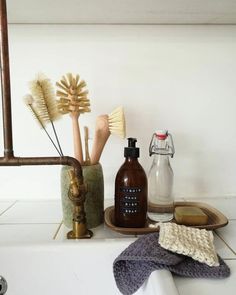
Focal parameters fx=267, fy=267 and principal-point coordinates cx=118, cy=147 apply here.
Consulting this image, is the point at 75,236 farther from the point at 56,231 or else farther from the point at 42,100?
the point at 42,100

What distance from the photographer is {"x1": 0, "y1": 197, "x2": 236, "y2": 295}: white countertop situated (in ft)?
1.31

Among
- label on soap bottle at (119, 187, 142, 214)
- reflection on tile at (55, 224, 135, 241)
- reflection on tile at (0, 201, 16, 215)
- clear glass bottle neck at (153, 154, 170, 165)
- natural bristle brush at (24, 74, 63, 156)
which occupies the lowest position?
reflection on tile at (55, 224, 135, 241)

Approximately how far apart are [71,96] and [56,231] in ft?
0.98

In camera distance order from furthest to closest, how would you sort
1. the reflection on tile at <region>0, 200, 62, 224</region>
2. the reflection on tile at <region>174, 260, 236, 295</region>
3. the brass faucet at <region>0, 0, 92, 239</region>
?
the reflection on tile at <region>0, 200, 62, 224</region>, the brass faucet at <region>0, 0, 92, 239</region>, the reflection on tile at <region>174, 260, 236, 295</region>

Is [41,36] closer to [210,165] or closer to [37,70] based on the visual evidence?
[37,70]

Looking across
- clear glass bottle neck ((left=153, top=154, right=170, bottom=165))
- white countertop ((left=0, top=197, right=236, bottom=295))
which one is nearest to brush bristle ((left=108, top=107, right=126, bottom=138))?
clear glass bottle neck ((left=153, top=154, right=170, bottom=165))

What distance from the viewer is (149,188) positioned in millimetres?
669

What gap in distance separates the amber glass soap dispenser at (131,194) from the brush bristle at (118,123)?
3cm

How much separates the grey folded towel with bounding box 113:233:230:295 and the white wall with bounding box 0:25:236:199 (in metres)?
0.35

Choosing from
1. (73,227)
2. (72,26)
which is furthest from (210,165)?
(72,26)

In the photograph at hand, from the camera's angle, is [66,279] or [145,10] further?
[145,10]

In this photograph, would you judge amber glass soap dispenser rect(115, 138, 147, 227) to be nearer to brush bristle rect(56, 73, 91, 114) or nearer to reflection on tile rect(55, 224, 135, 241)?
reflection on tile rect(55, 224, 135, 241)

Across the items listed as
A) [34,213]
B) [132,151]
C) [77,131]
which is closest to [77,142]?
[77,131]

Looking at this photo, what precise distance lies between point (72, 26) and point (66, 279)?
0.63m
